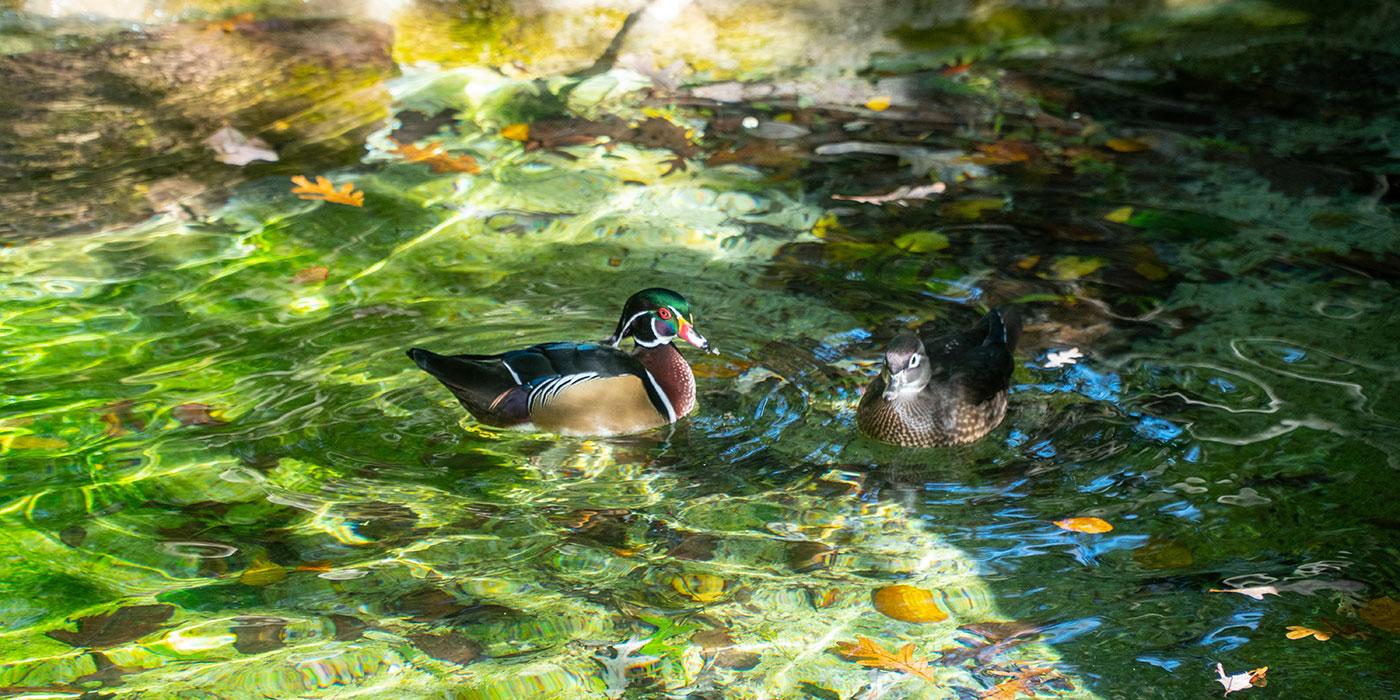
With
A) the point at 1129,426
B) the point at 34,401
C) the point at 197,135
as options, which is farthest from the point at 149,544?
the point at 197,135

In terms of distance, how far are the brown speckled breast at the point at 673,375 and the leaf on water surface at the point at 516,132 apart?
301 cm

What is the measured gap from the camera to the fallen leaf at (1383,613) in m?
3.87

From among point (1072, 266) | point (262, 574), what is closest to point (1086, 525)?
point (1072, 266)

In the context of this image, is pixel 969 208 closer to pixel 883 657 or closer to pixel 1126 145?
pixel 1126 145

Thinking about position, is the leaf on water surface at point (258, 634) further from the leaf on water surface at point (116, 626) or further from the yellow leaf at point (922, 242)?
the yellow leaf at point (922, 242)

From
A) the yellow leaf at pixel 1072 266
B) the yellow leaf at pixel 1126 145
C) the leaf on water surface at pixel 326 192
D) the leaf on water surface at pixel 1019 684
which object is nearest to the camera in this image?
the leaf on water surface at pixel 1019 684

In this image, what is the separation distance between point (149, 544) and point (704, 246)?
3241mm

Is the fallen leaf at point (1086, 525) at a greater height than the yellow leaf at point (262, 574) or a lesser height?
Result: lesser

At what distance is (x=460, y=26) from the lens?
9.45 m

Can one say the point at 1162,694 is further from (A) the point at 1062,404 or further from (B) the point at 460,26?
(B) the point at 460,26

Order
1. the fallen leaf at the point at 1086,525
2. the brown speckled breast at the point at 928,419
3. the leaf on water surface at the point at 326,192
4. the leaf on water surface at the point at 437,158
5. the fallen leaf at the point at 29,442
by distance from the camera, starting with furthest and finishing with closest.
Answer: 1. the leaf on water surface at the point at 437,158
2. the leaf on water surface at the point at 326,192
3. the brown speckled breast at the point at 928,419
4. the fallen leaf at the point at 29,442
5. the fallen leaf at the point at 1086,525

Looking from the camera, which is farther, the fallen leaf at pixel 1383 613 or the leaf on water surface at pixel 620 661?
the fallen leaf at pixel 1383 613

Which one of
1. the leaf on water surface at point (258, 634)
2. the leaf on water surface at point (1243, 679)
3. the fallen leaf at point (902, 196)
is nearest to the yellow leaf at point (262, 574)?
the leaf on water surface at point (258, 634)

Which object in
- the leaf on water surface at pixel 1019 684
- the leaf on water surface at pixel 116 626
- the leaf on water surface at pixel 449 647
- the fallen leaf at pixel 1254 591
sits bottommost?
the leaf on water surface at pixel 1019 684
